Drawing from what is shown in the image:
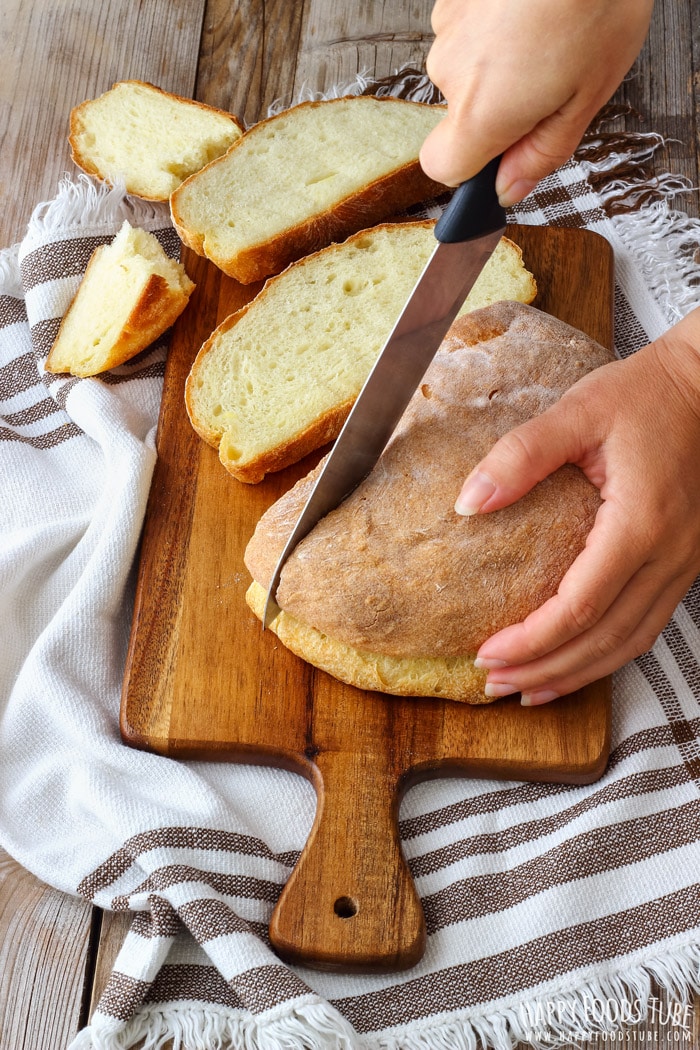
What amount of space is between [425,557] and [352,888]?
60 centimetres

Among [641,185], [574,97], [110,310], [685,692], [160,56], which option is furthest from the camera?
[160,56]

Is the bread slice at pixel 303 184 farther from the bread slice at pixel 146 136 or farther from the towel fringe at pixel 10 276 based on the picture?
the towel fringe at pixel 10 276

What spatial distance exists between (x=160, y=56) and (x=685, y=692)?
2278mm

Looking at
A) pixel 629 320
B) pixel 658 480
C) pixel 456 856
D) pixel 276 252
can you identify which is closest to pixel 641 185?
pixel 629 320

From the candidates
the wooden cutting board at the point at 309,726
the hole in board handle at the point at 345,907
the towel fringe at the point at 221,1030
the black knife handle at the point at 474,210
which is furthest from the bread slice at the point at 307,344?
the towel fringe at the point at 221,1030

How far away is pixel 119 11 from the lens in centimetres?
303

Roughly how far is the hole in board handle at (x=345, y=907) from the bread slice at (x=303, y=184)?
1476mm

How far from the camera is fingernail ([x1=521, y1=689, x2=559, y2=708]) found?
1.93m

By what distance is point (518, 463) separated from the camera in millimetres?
1815

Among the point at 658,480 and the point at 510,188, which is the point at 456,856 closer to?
the point at 658,480

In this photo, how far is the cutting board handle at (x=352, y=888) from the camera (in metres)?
1.74

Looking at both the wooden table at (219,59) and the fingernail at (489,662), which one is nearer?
the fingernail at (489,662)

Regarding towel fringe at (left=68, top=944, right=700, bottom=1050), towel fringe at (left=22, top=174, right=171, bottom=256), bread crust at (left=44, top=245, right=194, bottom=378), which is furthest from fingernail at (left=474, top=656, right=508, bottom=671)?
towel fringe at (left=22, top=174, right=171, bottom=256)

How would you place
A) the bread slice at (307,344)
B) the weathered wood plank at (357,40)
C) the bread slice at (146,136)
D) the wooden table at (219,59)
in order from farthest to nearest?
the weathered wood plank at (357,40)
the wooden table at (219,59)
the bread slice at (146,136)
the bread slice at (307,344)
